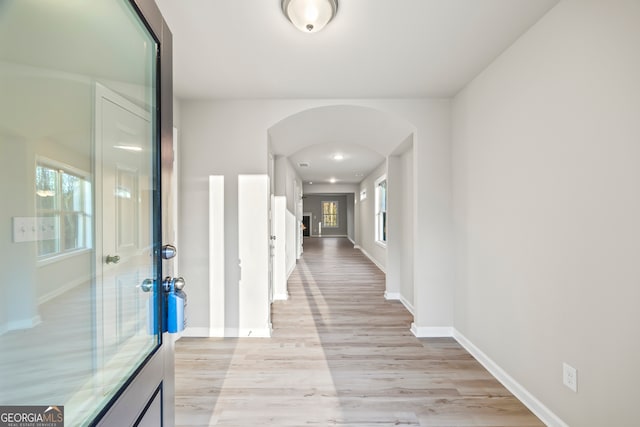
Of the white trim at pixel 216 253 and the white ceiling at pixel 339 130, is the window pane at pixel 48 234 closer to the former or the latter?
the white trim at pixel 216 253

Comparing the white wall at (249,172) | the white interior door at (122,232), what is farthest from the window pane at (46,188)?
the white wall at (249,172)

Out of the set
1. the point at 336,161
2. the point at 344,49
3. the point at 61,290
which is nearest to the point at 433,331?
the point at 344,49

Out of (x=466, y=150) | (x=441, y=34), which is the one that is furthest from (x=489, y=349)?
(x=441, y=34)

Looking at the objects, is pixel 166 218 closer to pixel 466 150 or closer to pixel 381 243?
pixel 466 150

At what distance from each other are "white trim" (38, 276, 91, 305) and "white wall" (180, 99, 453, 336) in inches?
89.9

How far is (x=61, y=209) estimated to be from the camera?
2.21ft

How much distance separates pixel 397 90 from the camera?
2.84 metres

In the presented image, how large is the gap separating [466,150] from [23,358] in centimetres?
307

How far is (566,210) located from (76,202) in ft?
7.25

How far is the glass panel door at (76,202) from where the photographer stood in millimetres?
565

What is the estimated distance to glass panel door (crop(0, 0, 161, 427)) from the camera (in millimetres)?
565

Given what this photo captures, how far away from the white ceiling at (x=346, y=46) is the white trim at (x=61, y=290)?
65.6 inches

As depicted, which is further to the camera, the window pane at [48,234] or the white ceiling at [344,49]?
the white ceiling at [344,49]

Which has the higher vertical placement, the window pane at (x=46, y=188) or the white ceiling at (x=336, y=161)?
the white ceiling at (x=336, y=161)
